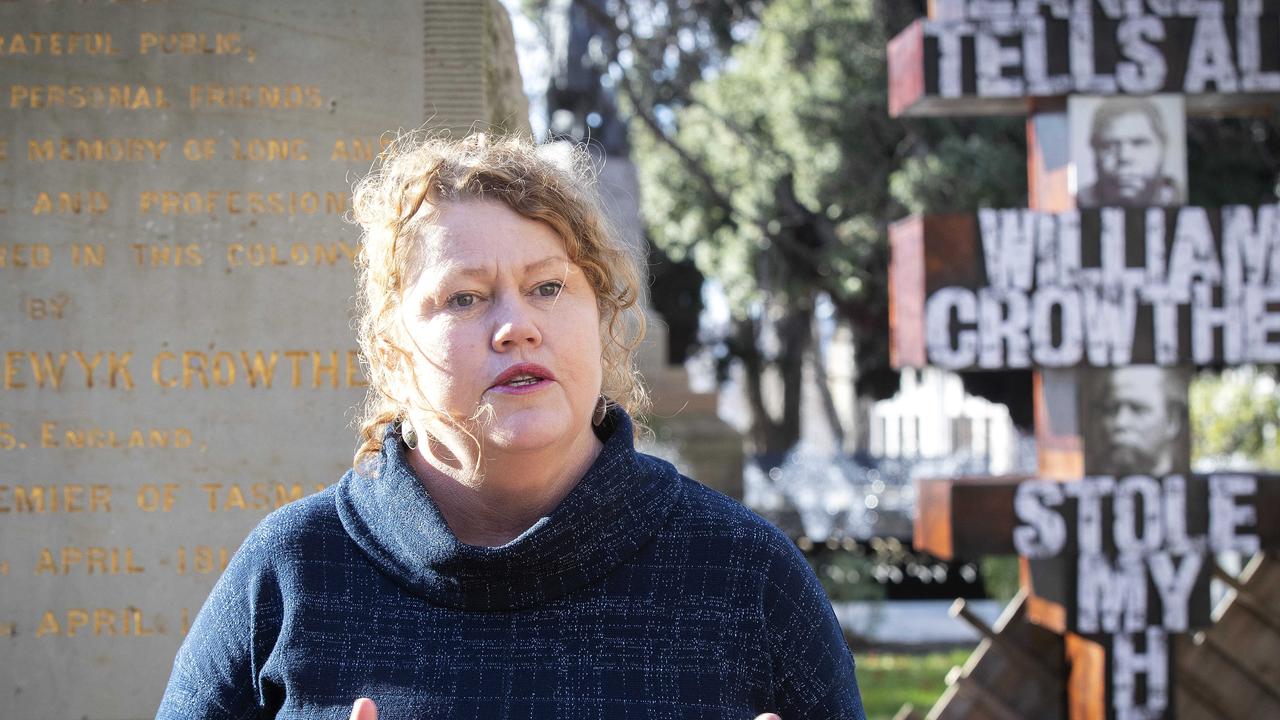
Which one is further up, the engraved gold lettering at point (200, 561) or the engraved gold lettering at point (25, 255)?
the engraved gold lettering at point (25, 255)

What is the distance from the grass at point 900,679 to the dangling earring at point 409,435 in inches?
264

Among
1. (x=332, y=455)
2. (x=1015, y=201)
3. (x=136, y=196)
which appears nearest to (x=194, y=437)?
(x=332, y=455)

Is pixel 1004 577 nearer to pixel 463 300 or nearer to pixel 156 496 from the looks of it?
pixel 156 496

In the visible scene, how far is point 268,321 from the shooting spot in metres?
3.72

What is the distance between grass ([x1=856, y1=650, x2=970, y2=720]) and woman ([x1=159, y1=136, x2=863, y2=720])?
6.66 metres

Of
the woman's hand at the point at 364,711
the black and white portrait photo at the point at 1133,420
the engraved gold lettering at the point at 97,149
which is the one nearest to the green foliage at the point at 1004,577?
the black and white portrait photo at the point at 1133,420

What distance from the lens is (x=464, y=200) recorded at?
1.82 meters

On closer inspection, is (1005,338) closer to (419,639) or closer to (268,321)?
(268,321)

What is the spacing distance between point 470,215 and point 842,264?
49.8 feet

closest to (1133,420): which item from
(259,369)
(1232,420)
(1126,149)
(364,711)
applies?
(1126,149)

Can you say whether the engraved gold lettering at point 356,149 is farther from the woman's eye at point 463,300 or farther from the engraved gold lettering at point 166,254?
the woman's eye at point 463,300

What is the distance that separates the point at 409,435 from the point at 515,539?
1.02 ft

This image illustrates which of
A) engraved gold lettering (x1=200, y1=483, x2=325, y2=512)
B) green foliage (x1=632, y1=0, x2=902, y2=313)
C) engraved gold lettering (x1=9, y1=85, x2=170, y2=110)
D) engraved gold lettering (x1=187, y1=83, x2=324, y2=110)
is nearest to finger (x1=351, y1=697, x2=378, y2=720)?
engraved gold lettering (x1=200, y1=483, x2=325, y2=512)

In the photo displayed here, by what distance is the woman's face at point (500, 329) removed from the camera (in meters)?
1.76
